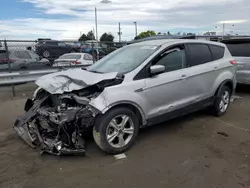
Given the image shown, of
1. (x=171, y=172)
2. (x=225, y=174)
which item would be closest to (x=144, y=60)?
(x=171, y=172)

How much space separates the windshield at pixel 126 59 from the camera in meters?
4.35

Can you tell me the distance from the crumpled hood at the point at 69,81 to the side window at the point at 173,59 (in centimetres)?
106

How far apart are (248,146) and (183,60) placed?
1.94 m

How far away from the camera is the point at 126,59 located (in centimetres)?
466

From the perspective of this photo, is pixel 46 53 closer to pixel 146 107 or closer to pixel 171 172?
pixel 146 107

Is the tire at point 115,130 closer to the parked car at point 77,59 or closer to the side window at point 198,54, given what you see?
the side window at point 198,54

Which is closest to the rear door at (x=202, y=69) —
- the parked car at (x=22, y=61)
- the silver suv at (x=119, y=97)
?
the silver suv at (x=119, y=97)

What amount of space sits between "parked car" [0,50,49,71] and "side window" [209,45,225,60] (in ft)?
20.7

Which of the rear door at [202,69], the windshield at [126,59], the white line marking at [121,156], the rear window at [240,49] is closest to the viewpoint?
the white line marking at [121,156]

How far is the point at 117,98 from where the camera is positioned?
3.74 meters

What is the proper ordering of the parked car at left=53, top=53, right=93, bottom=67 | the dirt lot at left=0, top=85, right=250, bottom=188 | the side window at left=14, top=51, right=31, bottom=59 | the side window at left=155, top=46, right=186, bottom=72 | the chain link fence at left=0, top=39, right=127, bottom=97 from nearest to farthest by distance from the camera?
the dirt lot at left=0, top=85, right=250, bottom=188
the side window at left=155, top=46, right=186, bottom=72
the chain link fence at left=0, top=39, right=127, bottom=97
the side window at left=14, top=51, right=31, bottom=59
the parked car at left=53, top=53, right=93, bottom=67

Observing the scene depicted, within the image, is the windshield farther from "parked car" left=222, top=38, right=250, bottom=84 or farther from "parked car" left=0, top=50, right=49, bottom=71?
"parked car" left=0, top=50, right=49, bottom=71

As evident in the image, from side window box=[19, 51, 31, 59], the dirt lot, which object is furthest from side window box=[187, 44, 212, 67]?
side window box=[19, 51, 31, 59]

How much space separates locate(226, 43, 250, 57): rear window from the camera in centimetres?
804
